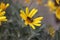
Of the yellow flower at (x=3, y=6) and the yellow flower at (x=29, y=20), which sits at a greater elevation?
the yellow flower at (x=3, y=6)

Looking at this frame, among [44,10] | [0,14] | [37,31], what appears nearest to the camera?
[0,14]

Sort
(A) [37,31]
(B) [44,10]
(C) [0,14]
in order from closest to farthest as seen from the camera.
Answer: (C) [0,14] → (A) [37,31] → (B) [44,10]

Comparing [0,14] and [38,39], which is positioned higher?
[0,14]

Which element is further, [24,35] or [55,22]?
[55,22]

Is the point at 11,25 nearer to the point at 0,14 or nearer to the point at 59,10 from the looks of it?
the point at 0,14

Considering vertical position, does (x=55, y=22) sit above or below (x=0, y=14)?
below

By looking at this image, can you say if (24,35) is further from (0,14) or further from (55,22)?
(55,22)

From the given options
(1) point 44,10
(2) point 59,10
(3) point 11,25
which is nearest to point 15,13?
(3) point 11,25

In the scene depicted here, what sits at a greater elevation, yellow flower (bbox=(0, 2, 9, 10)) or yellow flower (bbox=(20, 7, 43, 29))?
yellow flower (bbox=(0, 2, 9, 10))

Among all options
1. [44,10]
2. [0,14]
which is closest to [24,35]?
[0,14]
